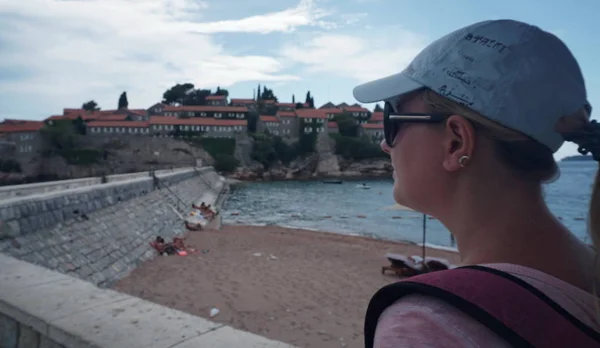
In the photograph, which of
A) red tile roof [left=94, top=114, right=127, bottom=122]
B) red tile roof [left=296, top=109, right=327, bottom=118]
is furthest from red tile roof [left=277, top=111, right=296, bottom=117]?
red tile roof [left=94, top=114, right=127, bottom=122]

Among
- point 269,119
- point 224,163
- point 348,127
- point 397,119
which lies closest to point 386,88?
point 397,119

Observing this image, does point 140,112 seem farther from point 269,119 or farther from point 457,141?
point 457,141

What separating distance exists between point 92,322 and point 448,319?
2178 mm

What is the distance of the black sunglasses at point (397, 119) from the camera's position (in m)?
0.96

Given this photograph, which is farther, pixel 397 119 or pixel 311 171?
pixel 311 171

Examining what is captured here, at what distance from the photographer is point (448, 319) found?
0.68 metres

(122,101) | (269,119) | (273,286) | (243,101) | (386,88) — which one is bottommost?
(273,286)

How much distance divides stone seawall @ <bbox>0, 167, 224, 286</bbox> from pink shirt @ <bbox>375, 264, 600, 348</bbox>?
686 cm

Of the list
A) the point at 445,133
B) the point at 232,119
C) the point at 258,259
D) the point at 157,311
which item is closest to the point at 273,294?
the point at 258,259

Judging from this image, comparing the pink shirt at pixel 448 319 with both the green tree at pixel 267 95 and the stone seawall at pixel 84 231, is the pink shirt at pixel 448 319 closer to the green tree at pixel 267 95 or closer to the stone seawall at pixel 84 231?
the stone seawall at pixel 84 231

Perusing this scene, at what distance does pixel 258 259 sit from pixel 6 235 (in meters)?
6.51

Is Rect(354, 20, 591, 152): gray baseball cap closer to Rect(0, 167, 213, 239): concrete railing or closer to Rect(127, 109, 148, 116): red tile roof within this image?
Rect(0, 167, 213, 239): concrete railing

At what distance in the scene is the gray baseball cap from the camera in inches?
33.9

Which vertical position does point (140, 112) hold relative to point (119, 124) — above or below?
above
